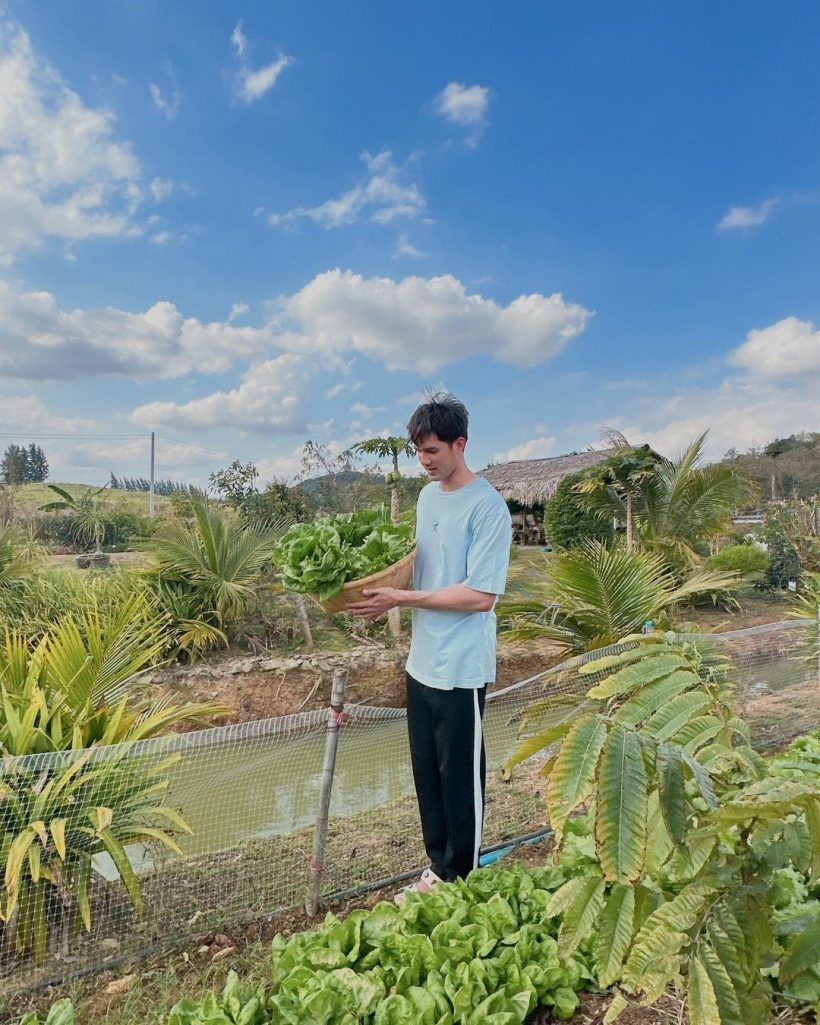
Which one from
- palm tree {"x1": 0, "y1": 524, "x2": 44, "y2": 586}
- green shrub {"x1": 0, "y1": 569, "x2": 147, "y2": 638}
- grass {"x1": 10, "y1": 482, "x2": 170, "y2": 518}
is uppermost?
grass {"x1": 10, "y1": 482, "x2": 170, "y2": 518}

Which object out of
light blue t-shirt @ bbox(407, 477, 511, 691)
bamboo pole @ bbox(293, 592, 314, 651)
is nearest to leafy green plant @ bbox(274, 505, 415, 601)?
light blue t-shirt @ bbox(407, 477, 511, 691)

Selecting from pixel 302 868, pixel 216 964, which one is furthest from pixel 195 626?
pixel 216 964

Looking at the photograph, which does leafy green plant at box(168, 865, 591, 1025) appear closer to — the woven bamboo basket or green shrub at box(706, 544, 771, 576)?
the woven bamboo basket

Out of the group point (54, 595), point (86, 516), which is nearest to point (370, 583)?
point (54, 595)

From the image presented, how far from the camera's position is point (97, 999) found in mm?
2016

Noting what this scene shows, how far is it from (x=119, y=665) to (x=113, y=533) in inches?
724

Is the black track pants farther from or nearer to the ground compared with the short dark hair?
nearer to the ground

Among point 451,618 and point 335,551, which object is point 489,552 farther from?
point 335,551

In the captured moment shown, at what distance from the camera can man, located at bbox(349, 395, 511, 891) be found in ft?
7.09

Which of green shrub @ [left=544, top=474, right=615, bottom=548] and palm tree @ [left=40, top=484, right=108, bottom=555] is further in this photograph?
palm tree @ [left=40, top=484, right=108, bottom=555]

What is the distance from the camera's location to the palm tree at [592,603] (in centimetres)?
530

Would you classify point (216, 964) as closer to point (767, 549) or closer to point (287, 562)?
point (287, 562)

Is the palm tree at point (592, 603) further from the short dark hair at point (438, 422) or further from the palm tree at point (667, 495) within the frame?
the palm tree at point (667, 495)

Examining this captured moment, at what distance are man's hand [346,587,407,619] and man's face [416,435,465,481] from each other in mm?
425
